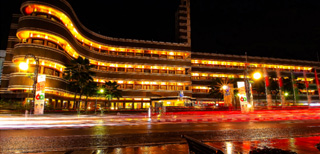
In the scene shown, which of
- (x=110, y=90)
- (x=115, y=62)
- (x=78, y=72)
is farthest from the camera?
(x=115, y=62)

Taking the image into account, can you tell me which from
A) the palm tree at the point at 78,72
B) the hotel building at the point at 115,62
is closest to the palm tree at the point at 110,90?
the hotel building at the point at 115,62

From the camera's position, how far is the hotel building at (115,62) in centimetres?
4078

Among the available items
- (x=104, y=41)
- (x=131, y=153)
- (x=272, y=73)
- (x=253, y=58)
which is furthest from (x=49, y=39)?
(x=272, y=73)

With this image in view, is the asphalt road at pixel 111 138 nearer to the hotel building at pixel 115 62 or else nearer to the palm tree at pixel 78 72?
the palm tree at pixel 78 72

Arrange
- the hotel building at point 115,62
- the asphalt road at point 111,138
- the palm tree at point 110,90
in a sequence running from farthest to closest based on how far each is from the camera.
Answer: the palm tree at point 110,90
the hotel building at point 115,62
the asphalt road at point 111,138

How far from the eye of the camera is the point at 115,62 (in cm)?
6006

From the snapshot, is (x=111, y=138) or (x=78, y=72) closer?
(x=111, y=138)

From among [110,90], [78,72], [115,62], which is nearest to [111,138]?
[78,72]

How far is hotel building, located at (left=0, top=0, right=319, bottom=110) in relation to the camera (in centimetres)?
4078

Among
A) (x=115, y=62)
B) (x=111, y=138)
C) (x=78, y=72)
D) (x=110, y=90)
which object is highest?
(x=115, y=62)

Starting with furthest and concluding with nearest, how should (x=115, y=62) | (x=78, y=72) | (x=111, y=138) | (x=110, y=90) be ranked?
(x=115, y=62) < (x=110, y=90) < (x=78, y=72) < (x=111, y=138)

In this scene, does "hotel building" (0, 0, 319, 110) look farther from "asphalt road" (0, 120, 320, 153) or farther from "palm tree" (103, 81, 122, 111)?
"asphalt road" (0, 120, 320, 153)

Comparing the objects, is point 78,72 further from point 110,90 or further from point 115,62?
point 115,62

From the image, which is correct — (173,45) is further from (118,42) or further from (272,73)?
(272,73)
